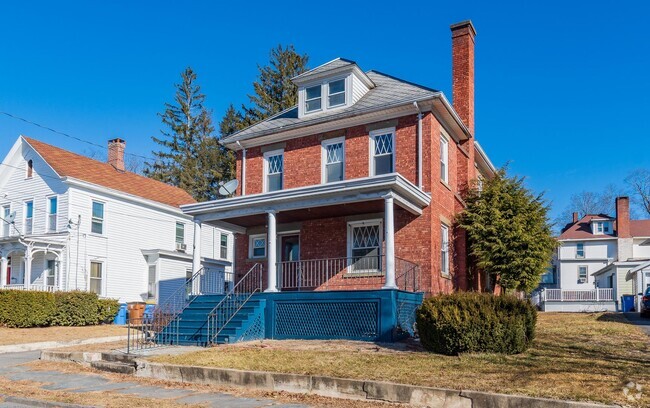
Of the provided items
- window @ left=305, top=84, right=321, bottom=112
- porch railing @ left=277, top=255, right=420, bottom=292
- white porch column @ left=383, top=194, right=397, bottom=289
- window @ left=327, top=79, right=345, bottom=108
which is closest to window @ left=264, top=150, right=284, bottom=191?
window @ left=305, top=84, right=321, bottom=112

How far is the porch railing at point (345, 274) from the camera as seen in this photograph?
17.7 meters

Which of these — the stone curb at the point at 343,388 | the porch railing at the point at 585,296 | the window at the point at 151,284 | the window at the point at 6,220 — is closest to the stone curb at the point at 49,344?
the stone curb at the point at 343,388

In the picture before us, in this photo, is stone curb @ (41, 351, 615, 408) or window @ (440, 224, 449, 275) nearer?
stone curb @ (41, 351, 615, 408)

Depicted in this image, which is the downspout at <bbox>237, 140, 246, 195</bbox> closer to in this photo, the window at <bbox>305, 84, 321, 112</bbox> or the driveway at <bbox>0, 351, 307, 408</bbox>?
the window at <bbox>305, 84, 321, 112</bbox>

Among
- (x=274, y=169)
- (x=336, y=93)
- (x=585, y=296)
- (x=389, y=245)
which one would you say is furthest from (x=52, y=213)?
(x=585, y=296)

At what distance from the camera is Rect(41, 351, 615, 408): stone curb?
8.64 metres

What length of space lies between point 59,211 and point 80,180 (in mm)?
1745

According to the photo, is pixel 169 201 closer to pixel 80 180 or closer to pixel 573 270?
pixel 80 180

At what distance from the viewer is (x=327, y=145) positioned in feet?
67.6

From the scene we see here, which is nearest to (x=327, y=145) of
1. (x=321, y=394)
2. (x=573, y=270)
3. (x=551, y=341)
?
(x=551, y=341)

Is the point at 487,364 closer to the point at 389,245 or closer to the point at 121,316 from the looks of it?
the point at 389,245

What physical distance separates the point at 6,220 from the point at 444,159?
22.6 m

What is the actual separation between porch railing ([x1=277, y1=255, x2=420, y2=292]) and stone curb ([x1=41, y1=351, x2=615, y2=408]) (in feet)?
19.0

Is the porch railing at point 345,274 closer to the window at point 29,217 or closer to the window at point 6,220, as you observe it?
the window at point 29,217
